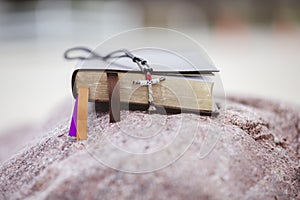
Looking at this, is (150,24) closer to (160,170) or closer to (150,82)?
(150,82)

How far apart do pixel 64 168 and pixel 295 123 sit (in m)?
0.70

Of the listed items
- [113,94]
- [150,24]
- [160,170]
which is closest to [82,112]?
[113,94]

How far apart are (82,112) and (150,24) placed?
588 cm

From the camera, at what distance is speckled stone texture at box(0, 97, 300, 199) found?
59 cm

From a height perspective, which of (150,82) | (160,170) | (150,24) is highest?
(150,24)

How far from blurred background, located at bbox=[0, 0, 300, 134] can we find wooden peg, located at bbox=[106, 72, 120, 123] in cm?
256

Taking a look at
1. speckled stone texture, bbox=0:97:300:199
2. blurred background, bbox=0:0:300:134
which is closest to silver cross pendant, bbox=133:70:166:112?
speckled stone texture, bbox=0:97:300:199

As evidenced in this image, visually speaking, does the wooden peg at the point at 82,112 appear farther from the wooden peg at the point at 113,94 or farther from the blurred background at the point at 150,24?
the blurred background at the point at 150,24

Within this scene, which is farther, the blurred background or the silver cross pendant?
the blurred background

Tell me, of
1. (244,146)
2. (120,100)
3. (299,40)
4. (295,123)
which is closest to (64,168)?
(120,100)

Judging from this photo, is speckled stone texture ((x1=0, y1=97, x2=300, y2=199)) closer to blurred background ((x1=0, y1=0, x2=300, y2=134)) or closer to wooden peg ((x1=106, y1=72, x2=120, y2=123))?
wooden peg ((x1=106, y1=72, x2=120, y2=123))

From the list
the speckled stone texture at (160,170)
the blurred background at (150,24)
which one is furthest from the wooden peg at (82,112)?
the blurred background at (150,24)

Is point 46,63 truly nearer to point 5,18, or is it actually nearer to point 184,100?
point 5,18

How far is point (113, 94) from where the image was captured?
700mm
